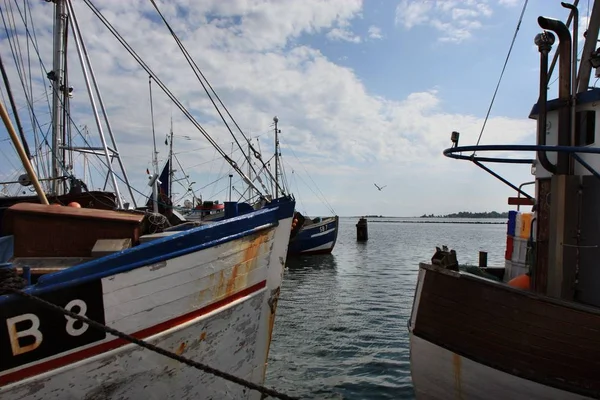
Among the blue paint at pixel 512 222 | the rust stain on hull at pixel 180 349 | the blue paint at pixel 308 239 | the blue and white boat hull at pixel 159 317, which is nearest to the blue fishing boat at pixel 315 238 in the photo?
the blue paint at pixel 308 239

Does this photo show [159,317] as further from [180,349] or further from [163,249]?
[163,249]

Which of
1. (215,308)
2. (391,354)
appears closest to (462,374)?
(215,308)

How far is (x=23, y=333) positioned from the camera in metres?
3.62

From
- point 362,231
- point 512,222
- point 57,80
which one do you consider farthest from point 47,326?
point 362,231

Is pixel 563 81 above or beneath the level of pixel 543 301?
above

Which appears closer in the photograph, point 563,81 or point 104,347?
point 104,347

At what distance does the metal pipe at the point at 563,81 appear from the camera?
551 centimetres

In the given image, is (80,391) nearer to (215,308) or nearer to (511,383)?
(215,308)

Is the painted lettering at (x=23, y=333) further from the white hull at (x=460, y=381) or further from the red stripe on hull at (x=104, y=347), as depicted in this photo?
the white hull at (x=460, y=381)

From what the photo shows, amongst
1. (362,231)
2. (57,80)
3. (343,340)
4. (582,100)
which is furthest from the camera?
(362,231)

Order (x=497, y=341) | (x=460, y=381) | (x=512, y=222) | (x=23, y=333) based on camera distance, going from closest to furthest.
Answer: (x=23, y=333), (x=497, y=341), (x=460, y=381), (x=512, y=222)

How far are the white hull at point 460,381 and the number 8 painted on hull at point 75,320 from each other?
3875 millimetres

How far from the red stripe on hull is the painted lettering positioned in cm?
18

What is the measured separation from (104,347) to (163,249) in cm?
104
